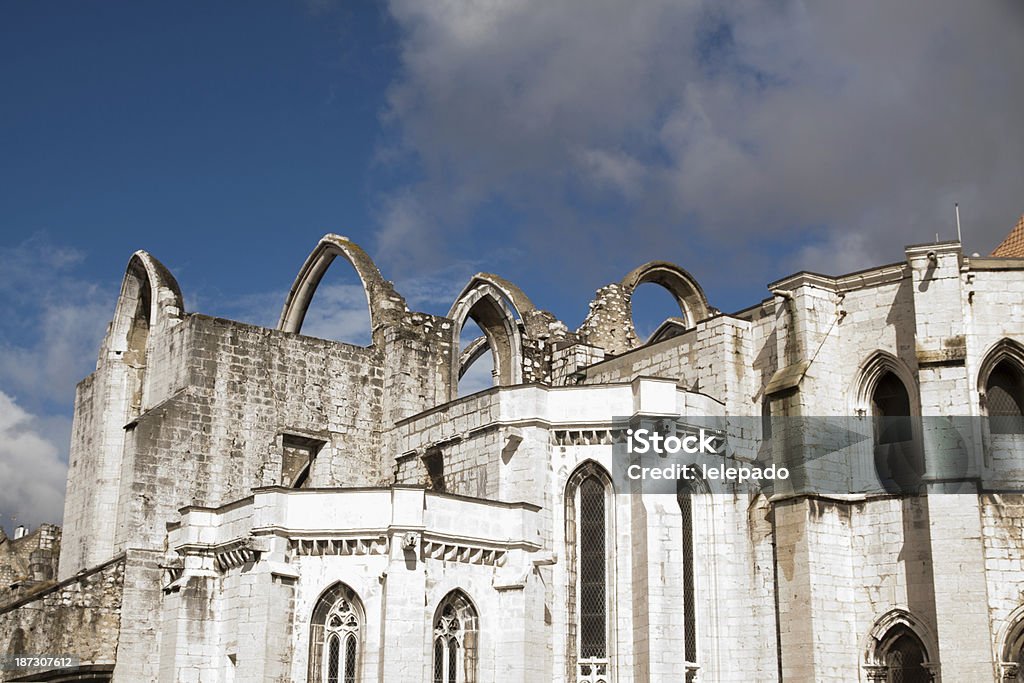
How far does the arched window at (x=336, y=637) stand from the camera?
2116cm

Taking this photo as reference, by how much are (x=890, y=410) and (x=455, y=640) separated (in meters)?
9.14

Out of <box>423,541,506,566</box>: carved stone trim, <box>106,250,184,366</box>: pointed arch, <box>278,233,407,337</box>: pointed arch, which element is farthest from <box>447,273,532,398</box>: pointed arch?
<box>423,541,506,566</box>: carved stone trim

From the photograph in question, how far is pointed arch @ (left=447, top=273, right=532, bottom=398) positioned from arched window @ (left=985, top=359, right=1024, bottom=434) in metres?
11.0

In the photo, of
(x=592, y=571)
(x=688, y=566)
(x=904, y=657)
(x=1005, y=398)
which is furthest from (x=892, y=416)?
(x=592, y=571)

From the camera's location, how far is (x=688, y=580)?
23.1 meters

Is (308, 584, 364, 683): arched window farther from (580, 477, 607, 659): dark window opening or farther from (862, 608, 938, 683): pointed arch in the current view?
(862, 608, 938, 683): pointed arch

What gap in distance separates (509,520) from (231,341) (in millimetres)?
8469

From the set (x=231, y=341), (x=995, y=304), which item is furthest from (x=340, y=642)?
(x=995, y=304)

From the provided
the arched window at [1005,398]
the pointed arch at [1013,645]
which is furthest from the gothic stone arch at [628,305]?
the pointed arch at [1013,645]

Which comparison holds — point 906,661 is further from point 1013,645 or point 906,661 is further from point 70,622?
point 70,622

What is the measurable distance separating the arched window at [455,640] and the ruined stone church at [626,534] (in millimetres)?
39

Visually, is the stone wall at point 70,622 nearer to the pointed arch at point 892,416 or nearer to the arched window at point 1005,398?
the pointed arch at point 892,416

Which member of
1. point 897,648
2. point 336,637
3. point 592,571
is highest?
point 592,571

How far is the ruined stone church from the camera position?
2128 centimetres
